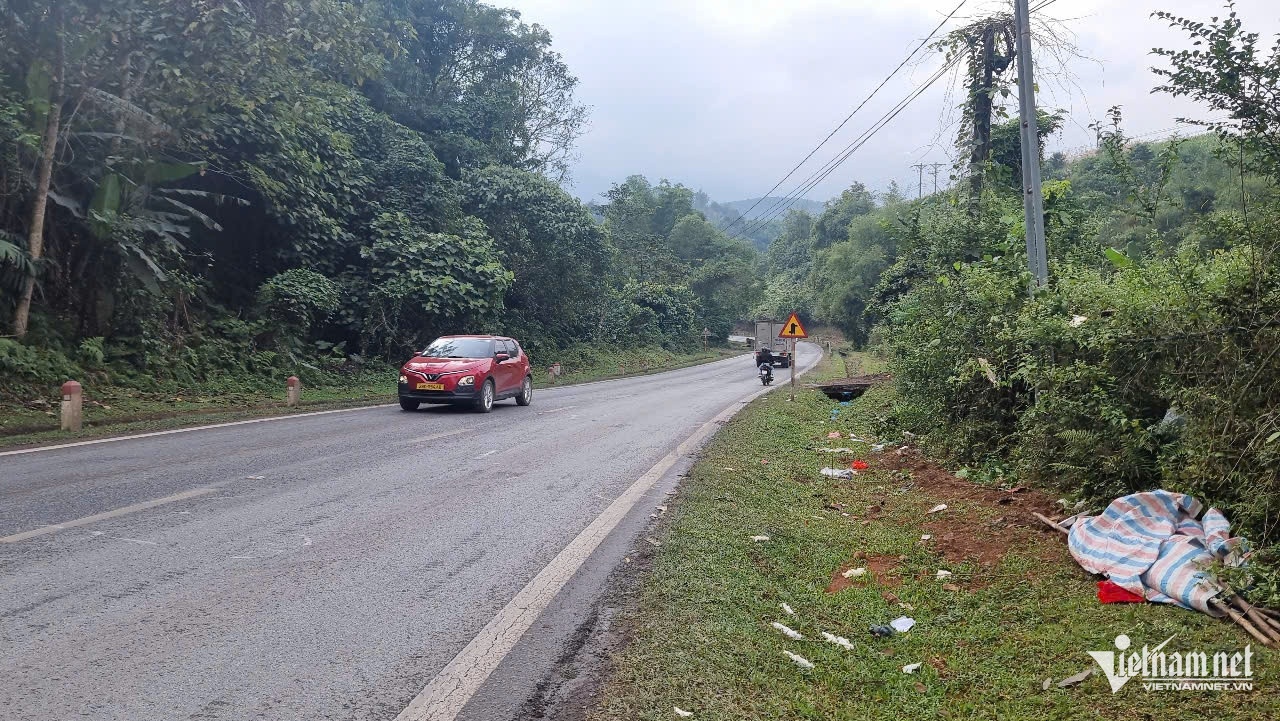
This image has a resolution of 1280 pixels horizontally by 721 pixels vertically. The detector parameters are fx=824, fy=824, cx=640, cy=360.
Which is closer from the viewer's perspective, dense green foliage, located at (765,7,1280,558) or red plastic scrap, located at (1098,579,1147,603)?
red plastic scrap, located at (1098,579,1147,603)

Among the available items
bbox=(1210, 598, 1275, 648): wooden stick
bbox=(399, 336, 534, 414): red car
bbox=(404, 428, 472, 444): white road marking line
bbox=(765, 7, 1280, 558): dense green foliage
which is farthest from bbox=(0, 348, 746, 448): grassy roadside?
bbox=(1210, 598, 1275, 648): wooden stick

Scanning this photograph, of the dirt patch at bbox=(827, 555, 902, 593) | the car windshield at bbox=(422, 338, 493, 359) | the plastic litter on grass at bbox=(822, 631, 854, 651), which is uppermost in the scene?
the car windshield at bbox=(422, 338, 493, 359)

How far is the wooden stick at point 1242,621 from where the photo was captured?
3.85 m

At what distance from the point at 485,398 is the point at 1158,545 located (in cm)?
1295

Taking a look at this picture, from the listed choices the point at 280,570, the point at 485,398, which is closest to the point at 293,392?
the point at 485,398

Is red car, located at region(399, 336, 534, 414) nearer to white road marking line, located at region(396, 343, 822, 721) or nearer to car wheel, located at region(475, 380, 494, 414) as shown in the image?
car wheel, located at region(475, 380, 494, 414)

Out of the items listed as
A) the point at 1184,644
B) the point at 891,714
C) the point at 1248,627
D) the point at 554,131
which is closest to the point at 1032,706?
the point at 891,714

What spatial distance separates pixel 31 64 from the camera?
13859mm

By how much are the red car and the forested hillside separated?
5.35 metres

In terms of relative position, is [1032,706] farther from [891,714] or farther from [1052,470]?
[1052,470]

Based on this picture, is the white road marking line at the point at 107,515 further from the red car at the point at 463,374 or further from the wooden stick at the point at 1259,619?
the red car at the point at 463,374

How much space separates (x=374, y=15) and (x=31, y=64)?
1365cm

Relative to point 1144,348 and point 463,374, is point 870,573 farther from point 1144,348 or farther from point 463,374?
point 463,374

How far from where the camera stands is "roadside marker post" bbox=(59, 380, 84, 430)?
12047 mm
